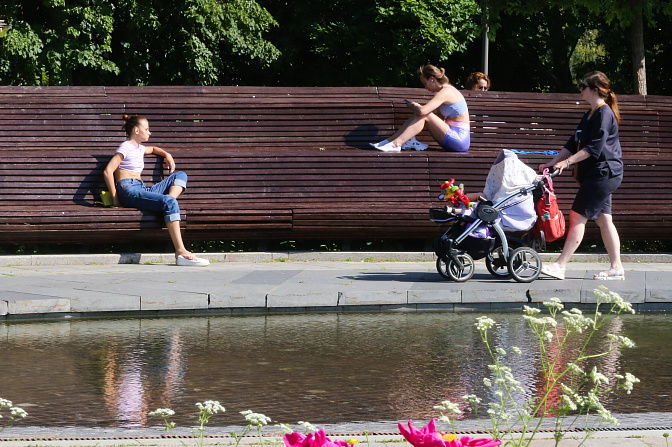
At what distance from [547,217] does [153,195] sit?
4.32 metres

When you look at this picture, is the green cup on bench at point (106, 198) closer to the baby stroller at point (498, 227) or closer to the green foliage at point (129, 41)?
the baby stroller at point (498, 227)

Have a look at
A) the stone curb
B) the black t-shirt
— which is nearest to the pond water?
the black t-shirt

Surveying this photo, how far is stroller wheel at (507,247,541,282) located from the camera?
369 inches

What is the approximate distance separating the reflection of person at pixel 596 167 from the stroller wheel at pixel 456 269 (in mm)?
688

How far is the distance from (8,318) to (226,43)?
21105mm

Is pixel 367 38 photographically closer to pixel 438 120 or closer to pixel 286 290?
pixel 438 120

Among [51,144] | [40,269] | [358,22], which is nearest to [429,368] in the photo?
[40,269]

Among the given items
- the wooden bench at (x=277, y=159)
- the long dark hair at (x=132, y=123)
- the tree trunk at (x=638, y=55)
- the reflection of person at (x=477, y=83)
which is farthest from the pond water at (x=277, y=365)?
the tree trunk at (x=638, y=55)

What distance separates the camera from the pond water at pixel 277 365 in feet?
16.2

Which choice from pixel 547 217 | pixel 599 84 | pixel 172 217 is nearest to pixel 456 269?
pixel 547 217

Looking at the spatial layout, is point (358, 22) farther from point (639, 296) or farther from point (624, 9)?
point (639, 296)

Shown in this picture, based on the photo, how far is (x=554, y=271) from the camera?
9555mm

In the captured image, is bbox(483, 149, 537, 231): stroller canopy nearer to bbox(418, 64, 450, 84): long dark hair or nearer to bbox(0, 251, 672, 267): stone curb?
bbox(0, 251, 672, 267): stone curb

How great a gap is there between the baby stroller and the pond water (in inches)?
50.5
